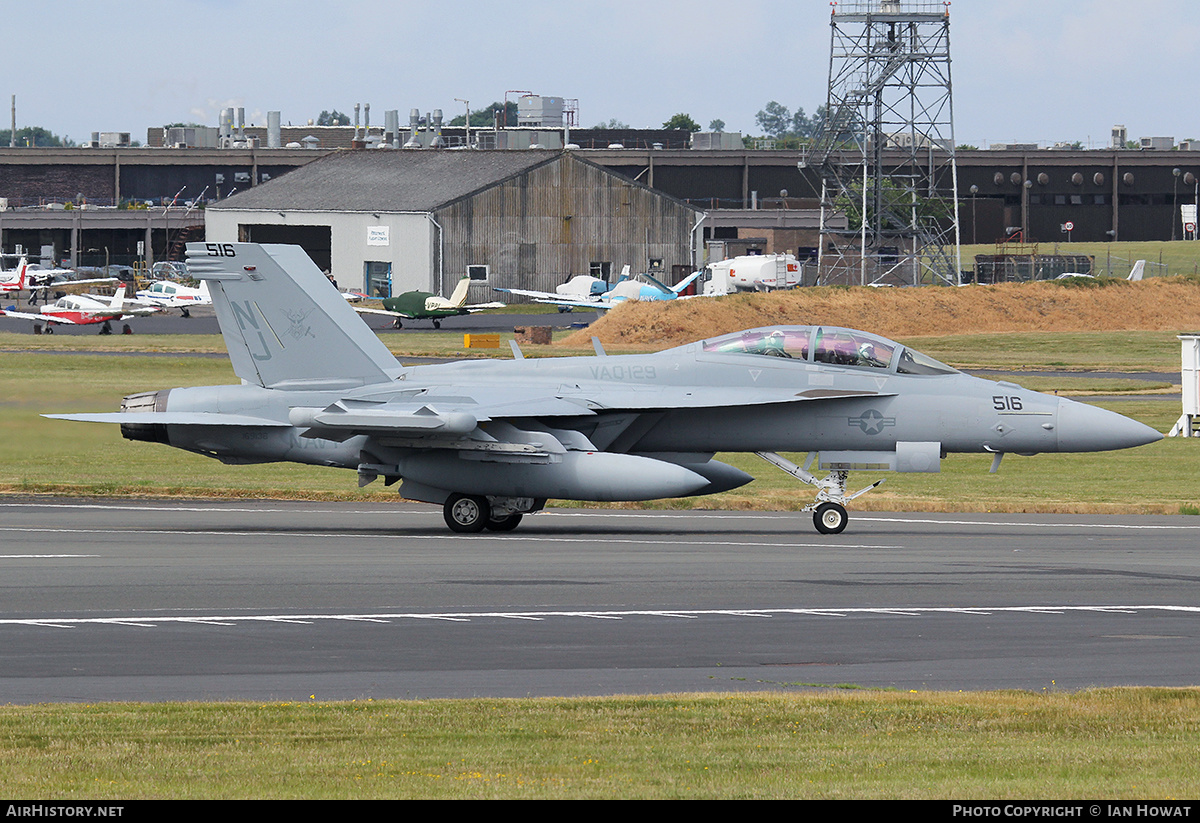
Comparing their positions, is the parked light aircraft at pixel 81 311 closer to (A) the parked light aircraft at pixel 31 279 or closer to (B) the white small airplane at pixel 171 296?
(B) the white small airplane at pixel 171 296

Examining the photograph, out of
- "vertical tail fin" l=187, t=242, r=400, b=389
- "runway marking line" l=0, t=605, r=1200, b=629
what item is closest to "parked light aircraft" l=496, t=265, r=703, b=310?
"vertical tail fin" l=187, t=242, r=400, b=389

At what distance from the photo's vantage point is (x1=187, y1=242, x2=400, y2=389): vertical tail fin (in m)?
23.6

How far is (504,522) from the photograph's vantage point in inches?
918

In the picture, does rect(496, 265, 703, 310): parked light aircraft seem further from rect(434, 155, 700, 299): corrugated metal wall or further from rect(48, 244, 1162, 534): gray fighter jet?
rect(48, 244, 1162, 534): gray fighter jet

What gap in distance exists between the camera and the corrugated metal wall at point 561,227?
3593 inches

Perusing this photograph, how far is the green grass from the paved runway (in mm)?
895

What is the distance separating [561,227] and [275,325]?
7103 cm

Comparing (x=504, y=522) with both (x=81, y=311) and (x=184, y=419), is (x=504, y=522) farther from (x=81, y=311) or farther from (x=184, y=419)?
(x=81, y=311)

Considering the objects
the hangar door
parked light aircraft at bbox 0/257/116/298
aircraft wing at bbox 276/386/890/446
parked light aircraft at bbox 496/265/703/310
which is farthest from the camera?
the hangar door

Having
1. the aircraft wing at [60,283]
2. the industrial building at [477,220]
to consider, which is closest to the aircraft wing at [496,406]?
the industrial building at [477,220]

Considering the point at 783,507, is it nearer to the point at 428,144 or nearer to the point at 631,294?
the point at 631,294

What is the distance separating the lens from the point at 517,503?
2302 centimetres

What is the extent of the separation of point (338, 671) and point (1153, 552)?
12.5 meters

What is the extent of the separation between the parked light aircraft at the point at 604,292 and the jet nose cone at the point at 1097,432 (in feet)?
178
